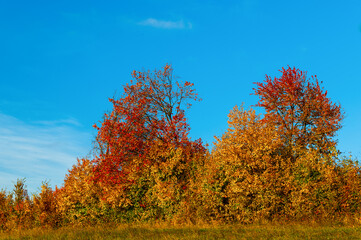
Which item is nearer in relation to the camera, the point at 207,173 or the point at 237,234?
the point at 237,234

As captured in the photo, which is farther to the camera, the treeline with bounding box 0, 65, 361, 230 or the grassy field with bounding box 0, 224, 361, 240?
the treeline with bounding box 0, 65, 361, 230

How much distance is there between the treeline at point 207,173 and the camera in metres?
21.8

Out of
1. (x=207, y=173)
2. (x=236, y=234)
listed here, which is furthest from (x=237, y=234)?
(x=207, y=173)

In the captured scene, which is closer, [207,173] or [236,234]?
[236,234]

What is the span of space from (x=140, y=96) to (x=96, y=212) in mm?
10441

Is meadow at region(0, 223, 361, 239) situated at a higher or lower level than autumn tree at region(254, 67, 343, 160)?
lower

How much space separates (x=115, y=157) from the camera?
26.0 meters

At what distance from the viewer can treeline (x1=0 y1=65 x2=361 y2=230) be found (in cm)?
2177

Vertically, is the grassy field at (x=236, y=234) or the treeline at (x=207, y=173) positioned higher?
the treeline at (x=207, y=173)

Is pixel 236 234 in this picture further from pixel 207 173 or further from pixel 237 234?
pixel 207 173

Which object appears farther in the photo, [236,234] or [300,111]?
[300,111]

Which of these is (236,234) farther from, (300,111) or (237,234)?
(300,111)

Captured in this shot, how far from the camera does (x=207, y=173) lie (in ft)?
76.7

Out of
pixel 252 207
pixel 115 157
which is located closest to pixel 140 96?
pixel 115 157
